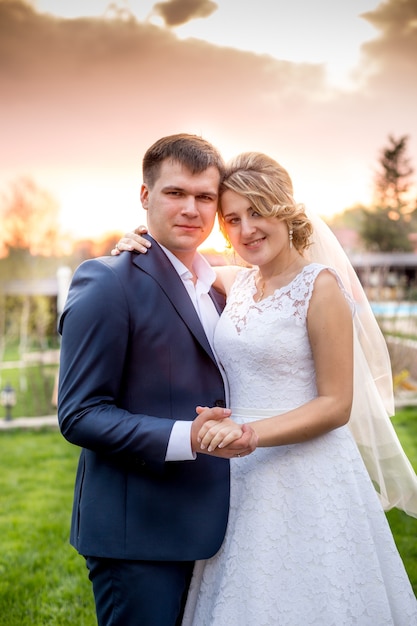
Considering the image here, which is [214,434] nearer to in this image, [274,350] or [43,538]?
[274,350]

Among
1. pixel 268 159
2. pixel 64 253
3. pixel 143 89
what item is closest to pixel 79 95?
pixel 143 89

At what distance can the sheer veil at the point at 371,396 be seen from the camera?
2775 millimetres

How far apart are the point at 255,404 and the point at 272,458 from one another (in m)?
0.22

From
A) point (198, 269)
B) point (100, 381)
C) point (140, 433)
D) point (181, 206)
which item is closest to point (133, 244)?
point (181, 206)

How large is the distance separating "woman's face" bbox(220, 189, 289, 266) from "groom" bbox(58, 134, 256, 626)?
35 cm

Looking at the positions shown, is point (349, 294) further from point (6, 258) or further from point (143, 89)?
point (6, 258)

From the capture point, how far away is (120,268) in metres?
2.28

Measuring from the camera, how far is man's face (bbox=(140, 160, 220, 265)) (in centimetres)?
246

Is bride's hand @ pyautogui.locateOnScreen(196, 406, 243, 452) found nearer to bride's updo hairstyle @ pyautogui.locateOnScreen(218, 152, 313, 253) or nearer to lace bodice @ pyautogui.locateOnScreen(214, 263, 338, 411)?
lace bodice @ pyautogui.locateOnScreen(214, 263, 338, 411)

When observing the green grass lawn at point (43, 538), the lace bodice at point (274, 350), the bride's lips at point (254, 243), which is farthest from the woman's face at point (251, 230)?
the green grass lawn at point (43, 538)

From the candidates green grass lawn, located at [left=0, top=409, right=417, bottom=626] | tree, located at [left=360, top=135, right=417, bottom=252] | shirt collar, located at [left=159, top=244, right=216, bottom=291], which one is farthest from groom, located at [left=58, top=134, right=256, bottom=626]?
tree, located at [left=360, top=135, right=417, bottom=252]

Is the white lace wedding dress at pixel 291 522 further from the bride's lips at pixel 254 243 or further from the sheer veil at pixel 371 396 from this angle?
the sheer veil at pixel 371 396

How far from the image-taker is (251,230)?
2508mm

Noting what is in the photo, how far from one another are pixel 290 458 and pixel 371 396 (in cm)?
57
